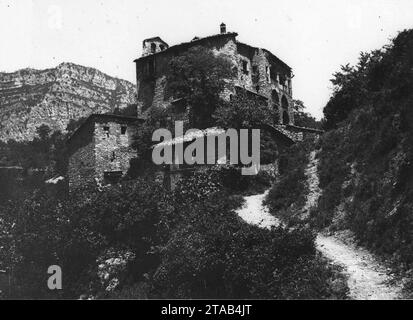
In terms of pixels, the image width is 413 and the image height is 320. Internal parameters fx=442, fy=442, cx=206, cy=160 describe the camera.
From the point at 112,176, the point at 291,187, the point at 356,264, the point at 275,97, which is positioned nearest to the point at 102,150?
the point at 112,176

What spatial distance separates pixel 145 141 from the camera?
4419 cm

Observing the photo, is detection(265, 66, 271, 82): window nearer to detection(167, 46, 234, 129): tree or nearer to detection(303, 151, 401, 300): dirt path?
detection(167, 46, 234, 129): tree

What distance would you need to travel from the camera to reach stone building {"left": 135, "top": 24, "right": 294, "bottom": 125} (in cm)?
4716

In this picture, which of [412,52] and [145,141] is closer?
[412,52]

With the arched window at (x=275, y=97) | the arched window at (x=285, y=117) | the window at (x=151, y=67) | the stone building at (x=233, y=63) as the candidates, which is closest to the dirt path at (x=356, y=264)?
the stone building at (x=233, y=63)

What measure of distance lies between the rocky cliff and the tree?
200 ft

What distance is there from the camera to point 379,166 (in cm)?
2291

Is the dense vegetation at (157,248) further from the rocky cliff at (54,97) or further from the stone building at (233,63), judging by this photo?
the rocky cliff at (54,97)

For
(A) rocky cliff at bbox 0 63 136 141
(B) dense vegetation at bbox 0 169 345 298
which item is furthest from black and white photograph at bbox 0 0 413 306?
(A) rocky cliff at bbox 0 63 136 141

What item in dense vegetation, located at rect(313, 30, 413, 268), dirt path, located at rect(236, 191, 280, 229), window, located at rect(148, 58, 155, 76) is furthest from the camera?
window, located at rect(148, 58, 155, 76)

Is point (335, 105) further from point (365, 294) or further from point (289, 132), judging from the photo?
point (365, 294)

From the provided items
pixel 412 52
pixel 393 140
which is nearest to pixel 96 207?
pixel 393 140

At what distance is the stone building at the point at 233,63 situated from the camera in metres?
47.2
